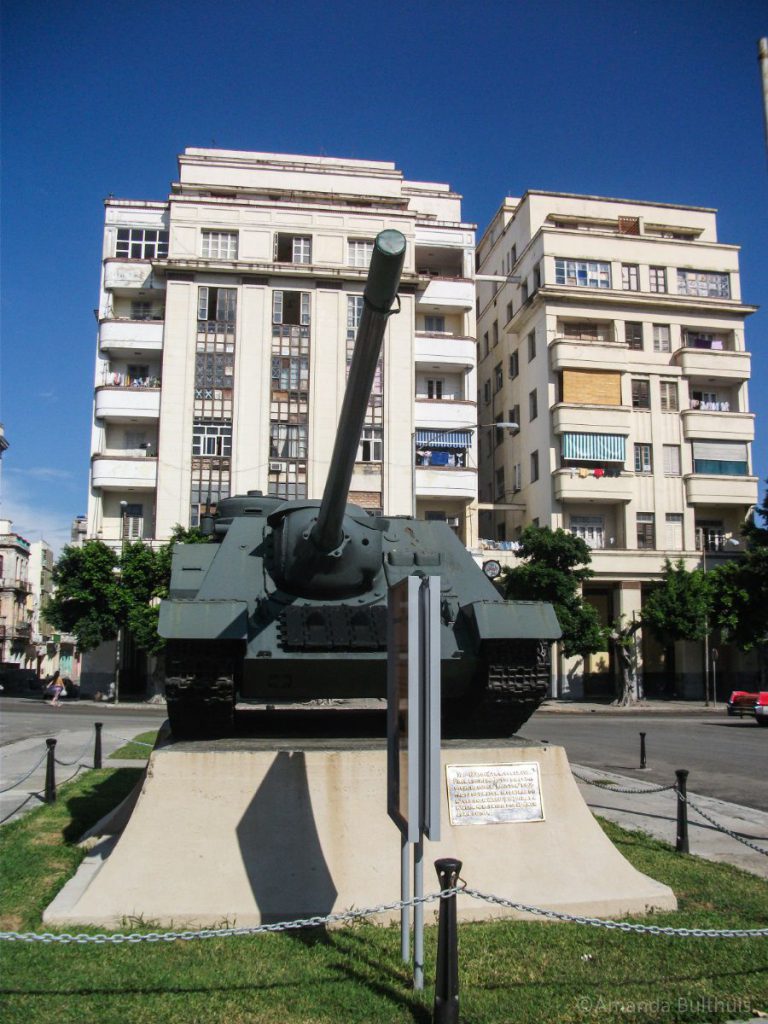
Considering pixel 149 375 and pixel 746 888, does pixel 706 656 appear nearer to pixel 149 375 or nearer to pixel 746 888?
pixel 149 375

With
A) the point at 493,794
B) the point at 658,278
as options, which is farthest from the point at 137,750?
the point at 658,278

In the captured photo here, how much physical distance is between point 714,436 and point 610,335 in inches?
238

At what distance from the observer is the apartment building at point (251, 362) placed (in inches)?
1358

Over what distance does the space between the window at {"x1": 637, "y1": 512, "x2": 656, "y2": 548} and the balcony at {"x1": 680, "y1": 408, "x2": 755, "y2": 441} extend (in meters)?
3.74

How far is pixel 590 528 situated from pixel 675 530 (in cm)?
354

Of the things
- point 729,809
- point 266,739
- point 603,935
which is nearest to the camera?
point 603,935

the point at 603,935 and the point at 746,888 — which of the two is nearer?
the point at 603,935

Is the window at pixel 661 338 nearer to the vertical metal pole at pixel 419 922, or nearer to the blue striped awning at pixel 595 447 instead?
the blue striped awning at pixel 595 447

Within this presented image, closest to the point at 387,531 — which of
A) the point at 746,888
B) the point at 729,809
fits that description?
the point at 746,888

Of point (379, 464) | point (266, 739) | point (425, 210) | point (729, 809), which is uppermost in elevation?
point (425, 210)

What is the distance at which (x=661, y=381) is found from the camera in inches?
1515

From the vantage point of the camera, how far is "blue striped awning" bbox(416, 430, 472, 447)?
3659 cm

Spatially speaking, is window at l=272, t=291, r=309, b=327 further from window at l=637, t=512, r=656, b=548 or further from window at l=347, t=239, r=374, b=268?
window at l=637, t=512, r=656, b=548

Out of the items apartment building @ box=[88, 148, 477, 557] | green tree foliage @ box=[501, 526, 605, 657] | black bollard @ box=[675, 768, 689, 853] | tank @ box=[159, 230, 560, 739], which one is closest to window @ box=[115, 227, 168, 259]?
apartment building @ box=[88, 148, 477, 557]
